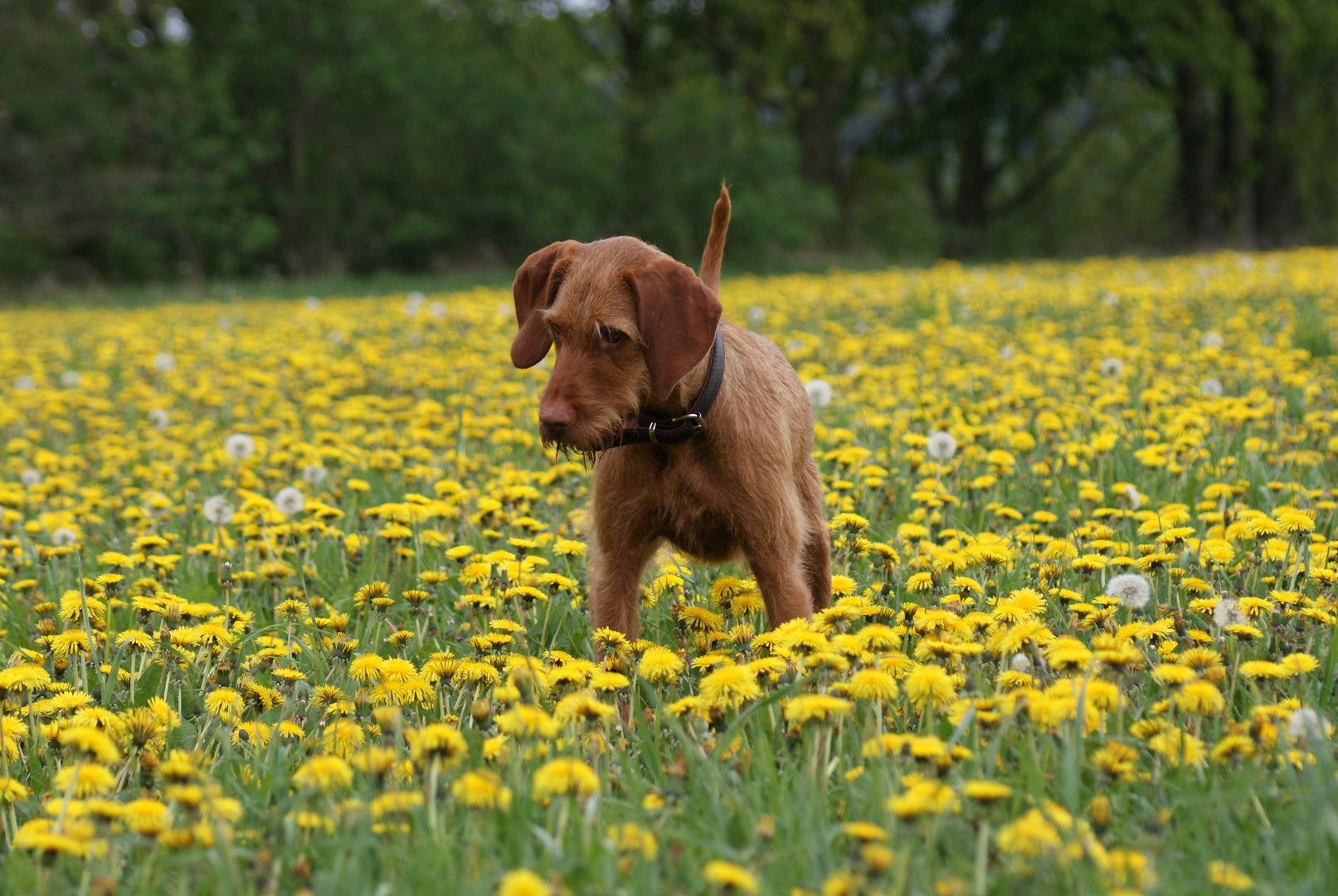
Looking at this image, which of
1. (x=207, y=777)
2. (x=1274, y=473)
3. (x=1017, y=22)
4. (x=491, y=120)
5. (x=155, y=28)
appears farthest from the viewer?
(x=1017, y=22)

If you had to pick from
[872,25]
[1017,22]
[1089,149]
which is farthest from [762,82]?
[1089,149]

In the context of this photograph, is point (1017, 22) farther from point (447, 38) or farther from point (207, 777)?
point (207, 777)

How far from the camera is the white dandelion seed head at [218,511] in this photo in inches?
144

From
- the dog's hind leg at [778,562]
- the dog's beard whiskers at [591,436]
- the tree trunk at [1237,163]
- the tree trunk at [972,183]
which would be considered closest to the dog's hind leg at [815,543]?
the dog's hind leg at [778,562]

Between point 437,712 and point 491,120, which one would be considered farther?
point 491,120

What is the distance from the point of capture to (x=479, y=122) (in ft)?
74.0

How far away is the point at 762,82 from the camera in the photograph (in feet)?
92.7

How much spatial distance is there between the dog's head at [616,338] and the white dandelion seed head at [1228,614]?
4.01ft

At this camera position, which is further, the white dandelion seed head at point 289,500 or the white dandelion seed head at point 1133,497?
the white dandelion seed head at point 289,500

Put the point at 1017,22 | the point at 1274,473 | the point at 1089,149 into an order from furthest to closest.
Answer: the point at 1089,149, the point at 1017,22, the point at 1274,473

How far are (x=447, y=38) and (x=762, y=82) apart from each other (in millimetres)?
8131

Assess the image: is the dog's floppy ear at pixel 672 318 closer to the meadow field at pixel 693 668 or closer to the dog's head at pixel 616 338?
the dog's head at pixel 616 338

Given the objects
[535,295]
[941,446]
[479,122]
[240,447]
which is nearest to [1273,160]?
[479,122]

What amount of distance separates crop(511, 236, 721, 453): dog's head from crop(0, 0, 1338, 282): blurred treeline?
19493 mm
